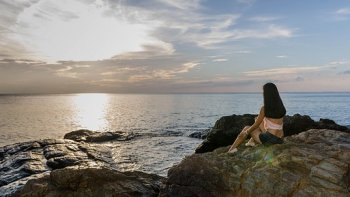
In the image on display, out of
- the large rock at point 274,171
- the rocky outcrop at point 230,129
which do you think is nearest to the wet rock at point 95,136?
the rocky outcrop at point 230,129

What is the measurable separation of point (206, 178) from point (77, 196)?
4.47 meters

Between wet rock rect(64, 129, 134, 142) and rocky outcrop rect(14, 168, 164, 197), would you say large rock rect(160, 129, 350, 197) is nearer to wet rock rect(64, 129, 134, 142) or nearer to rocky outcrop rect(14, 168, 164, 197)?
rocky outcrop rect(14, 168, 164, 197)

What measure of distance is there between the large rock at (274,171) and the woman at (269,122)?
0.85 feet

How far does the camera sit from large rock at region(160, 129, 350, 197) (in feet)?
32.4

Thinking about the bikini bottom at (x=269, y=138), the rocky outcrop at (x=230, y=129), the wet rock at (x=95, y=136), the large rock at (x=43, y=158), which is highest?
the bikini bottom at (x=269, y=138)

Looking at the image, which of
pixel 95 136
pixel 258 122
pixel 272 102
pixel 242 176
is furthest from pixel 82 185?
pixel 95 136

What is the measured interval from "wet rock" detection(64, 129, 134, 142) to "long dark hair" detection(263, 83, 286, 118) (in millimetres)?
34560

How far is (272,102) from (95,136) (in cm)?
3594

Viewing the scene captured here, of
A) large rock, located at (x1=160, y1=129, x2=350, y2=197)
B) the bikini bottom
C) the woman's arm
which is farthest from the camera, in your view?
the woman's arm

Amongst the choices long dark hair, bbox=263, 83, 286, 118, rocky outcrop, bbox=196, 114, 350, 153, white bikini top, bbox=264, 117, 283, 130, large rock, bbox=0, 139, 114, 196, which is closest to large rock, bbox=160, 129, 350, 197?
white bikini top, bbox=264, 117, 283, 130

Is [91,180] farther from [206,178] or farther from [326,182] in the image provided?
[326,182]

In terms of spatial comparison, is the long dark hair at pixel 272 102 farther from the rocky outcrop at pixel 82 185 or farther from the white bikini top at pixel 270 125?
the rocky outcrop at pixel 82 185

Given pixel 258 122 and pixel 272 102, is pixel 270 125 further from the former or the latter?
pixel 272 102

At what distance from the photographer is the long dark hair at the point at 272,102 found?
1178 cm
